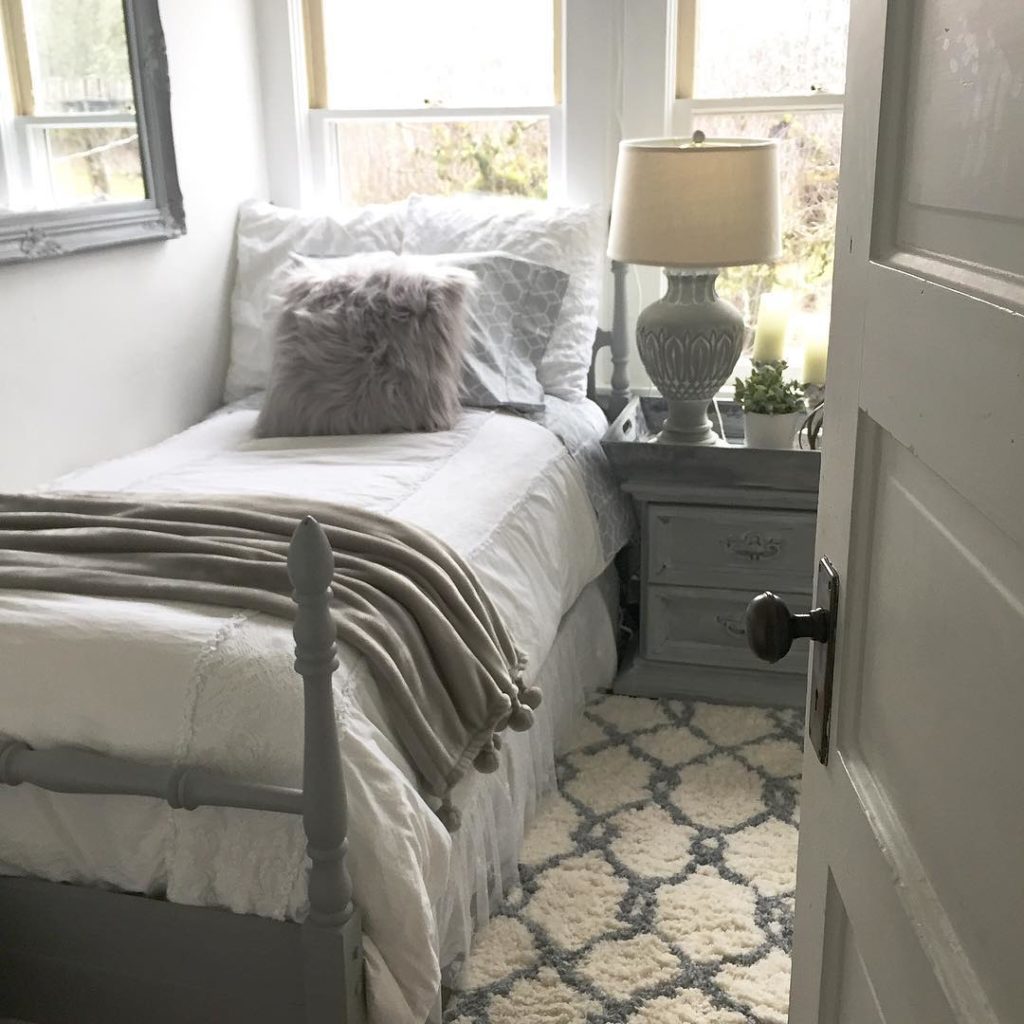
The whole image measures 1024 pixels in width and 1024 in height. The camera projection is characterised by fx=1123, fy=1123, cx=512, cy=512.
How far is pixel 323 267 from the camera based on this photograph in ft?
9.33

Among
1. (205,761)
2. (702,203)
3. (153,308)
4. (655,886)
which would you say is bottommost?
(655,886)

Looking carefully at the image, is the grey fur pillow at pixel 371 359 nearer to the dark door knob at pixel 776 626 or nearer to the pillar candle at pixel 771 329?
the pillar candle at pixel 771 329


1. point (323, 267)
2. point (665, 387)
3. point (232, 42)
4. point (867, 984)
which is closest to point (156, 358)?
point (323, 267)

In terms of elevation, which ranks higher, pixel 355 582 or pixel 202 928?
pixel 355 582

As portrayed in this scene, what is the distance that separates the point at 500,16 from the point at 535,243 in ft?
2.32

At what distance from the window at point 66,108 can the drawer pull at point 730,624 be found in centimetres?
179

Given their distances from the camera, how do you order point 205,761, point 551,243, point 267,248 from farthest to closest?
point 267,248, point 551,243, point 205,761

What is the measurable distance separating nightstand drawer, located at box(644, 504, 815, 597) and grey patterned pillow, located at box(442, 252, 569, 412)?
1.48ft

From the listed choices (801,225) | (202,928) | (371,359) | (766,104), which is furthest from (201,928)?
(766,104)

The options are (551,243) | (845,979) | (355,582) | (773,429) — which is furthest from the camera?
(551,243)

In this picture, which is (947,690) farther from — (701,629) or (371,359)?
(701,629)

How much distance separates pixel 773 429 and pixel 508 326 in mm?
710

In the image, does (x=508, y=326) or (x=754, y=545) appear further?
(x=508, y=326)

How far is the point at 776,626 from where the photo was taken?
86 cm
